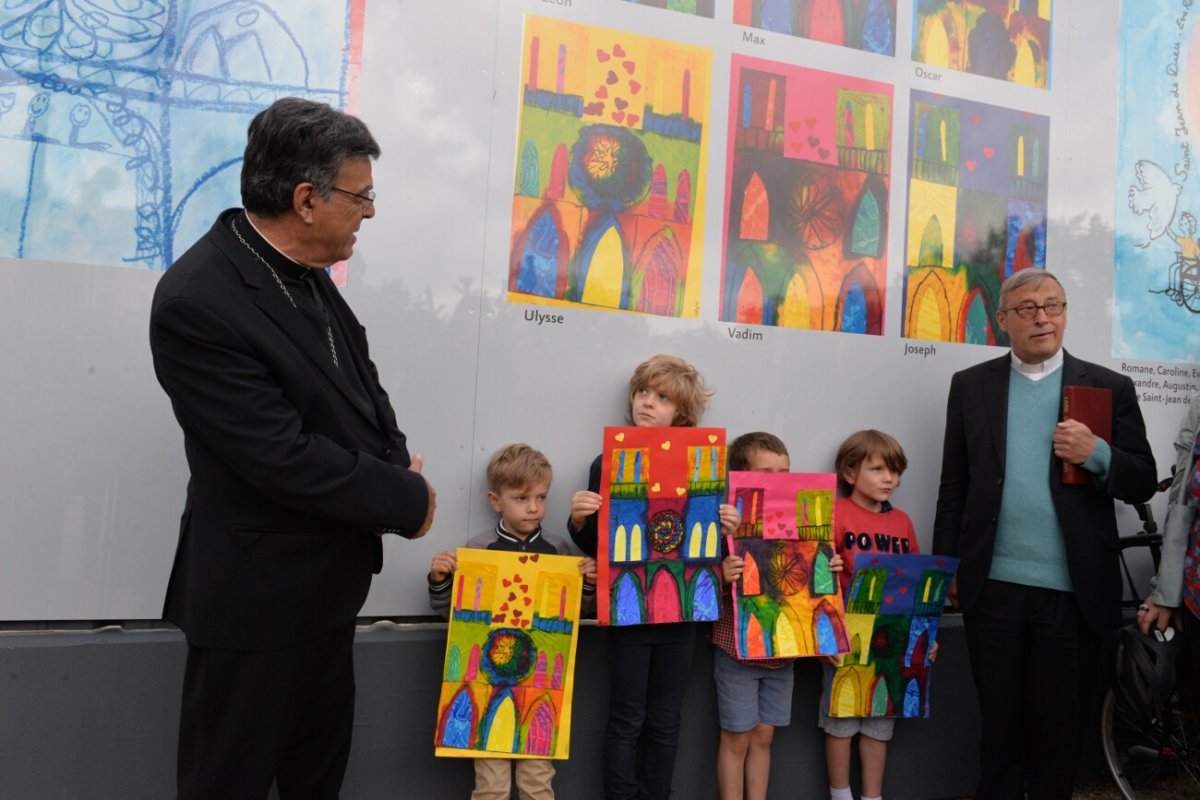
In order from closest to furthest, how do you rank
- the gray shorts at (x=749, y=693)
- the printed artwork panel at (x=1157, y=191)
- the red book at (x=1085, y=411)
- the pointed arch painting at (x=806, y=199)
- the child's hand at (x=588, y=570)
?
the child's hand at (x=588, y=570) < the red book at (x=1085, y=411) < the gray shorts at (x=749, y=693) < the pointed arch painting at (x=806, y=199) < the printed artwork panel at (x=1157, y=191)

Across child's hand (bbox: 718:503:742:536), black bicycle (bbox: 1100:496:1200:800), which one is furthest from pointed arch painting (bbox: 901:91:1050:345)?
child's hand (bbox: 718:503:742:536)

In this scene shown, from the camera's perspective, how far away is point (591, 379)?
3.41 m

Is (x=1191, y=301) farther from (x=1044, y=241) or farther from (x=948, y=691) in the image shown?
(x=948, y=691)

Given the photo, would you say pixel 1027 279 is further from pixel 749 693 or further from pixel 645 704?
pixel 645 704

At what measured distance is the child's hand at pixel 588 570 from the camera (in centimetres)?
308

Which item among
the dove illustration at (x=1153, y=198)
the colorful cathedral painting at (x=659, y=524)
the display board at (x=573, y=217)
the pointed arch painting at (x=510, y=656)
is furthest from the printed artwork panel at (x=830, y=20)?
the pointed arch painting at (x=510, y=656)

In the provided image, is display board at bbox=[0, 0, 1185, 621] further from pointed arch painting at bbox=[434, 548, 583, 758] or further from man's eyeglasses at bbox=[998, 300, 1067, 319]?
man's eyeglasses at bbox=[998, 300, 1067, 319]

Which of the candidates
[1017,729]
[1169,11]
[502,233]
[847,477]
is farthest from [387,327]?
[1169,11]

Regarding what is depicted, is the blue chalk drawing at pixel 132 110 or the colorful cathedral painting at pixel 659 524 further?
the colorful cathedral painting at pixel 659 524

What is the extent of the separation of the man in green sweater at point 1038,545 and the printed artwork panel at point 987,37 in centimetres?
132

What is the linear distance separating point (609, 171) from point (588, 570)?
155cm

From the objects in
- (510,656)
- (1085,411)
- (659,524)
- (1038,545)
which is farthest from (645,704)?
(1085,411)

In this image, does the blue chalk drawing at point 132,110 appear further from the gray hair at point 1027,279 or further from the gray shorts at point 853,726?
the gray shorts at point 853,726

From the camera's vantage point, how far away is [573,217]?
3.38 metres
